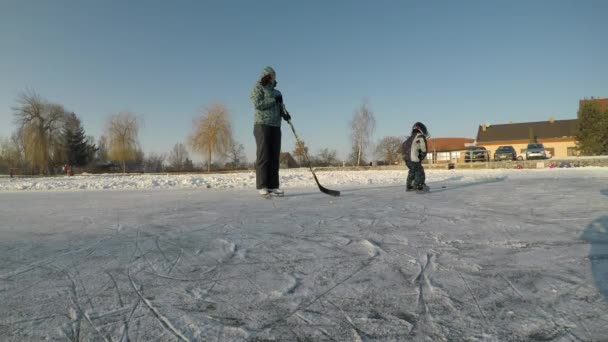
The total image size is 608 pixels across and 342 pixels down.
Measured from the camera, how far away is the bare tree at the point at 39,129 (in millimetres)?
31891

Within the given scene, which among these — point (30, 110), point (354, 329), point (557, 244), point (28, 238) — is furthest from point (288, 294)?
point (30, 110)

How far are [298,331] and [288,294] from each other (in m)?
0.29

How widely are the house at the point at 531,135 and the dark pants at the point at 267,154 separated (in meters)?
61.6

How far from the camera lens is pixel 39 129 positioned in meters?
32.8

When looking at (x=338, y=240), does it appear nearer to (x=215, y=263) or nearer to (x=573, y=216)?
(x=215, y=263)

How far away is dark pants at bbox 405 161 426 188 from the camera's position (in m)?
5.95

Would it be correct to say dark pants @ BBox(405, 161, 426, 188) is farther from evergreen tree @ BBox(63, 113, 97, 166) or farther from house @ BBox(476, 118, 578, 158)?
house @ BBox(476, 118, 578, 158)

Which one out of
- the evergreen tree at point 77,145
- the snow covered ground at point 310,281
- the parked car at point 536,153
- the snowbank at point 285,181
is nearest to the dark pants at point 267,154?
the snow covered ground at point 310,281

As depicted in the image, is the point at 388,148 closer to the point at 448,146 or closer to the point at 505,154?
the point at 448,146

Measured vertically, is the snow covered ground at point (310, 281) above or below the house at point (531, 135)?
below

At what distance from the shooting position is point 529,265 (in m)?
1.77

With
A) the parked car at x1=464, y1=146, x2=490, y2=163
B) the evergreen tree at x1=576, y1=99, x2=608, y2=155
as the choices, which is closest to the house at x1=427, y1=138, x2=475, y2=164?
the evergreen tree at x1=576, y1=99, x2=608, y2=155

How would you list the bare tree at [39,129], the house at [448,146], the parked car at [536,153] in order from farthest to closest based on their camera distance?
1. the house at [448,146]
2. the bare tree at [39,129]
3. the parked car at [536,153]

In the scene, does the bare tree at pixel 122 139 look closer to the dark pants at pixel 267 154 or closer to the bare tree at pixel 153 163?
the bare tree at pixel 153 163
